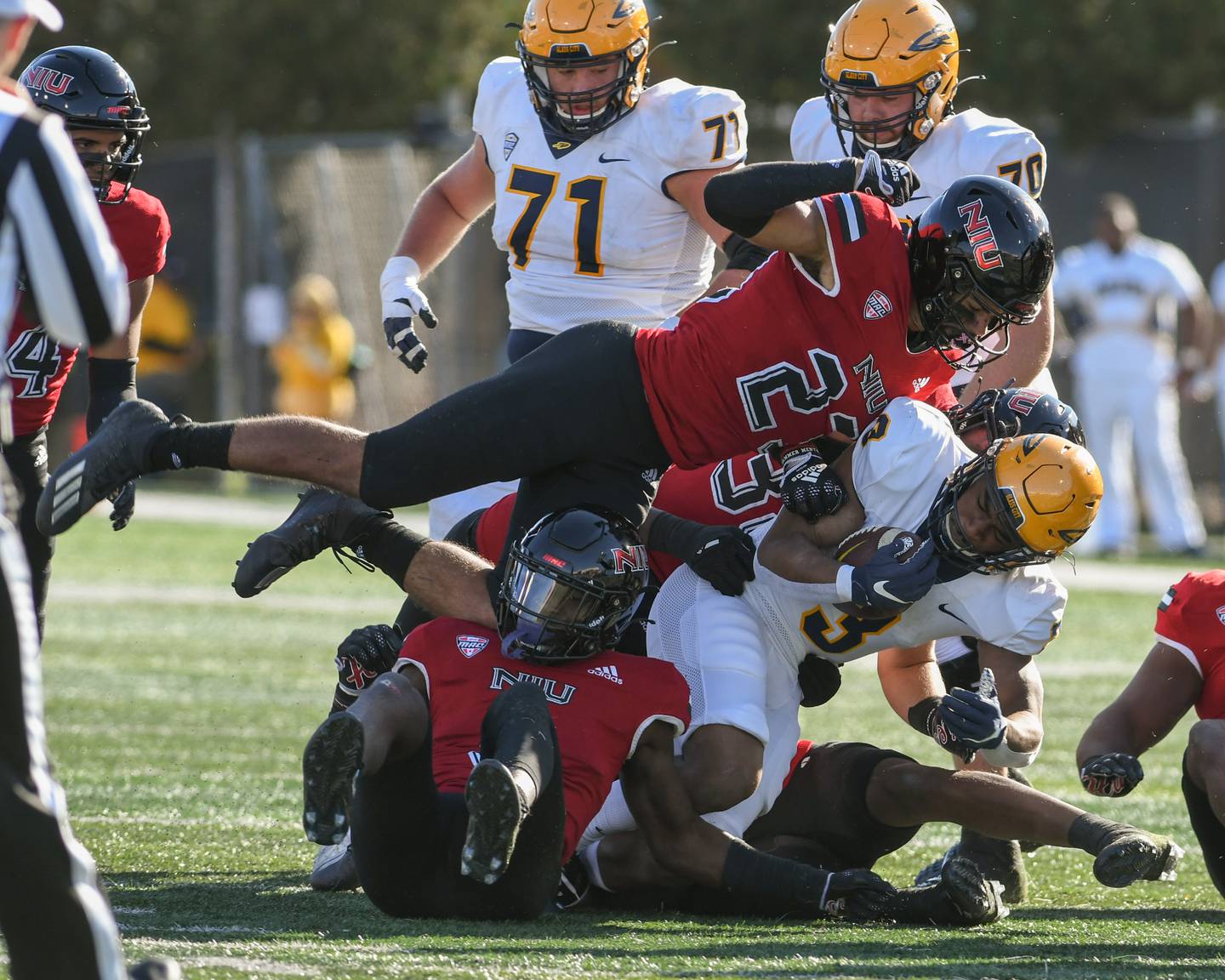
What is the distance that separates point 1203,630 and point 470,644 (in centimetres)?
171

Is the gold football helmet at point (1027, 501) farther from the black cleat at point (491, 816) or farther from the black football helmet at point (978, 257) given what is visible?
the black cleat at point (491, 816)

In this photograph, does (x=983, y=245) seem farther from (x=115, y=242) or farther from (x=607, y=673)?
(x=115, y=242)

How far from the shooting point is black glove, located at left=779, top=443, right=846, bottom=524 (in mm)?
4535

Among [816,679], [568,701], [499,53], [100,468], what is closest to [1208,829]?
[816,679]

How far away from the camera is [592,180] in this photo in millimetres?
5527

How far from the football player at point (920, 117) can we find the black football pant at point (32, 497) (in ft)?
7.69

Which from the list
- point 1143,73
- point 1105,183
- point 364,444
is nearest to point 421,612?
point 364,444

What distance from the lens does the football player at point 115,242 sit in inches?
196

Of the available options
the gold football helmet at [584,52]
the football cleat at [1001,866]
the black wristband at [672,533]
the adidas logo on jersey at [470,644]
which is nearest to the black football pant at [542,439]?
the black wristband at [672,533]

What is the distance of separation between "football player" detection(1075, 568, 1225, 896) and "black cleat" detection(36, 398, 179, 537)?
7.66 feet

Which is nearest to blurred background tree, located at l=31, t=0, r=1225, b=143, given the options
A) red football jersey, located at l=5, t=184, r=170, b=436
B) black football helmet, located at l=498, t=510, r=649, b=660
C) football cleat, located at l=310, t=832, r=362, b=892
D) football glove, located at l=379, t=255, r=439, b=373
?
football glove, located at l=379, t=255, r=439, b=373

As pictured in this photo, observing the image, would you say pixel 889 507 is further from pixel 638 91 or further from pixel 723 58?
pixel 723 58

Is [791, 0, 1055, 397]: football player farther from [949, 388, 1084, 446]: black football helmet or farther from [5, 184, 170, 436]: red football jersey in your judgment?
[5, 184, 170, 436]: red football jersey

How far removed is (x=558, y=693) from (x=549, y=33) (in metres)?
2.02
